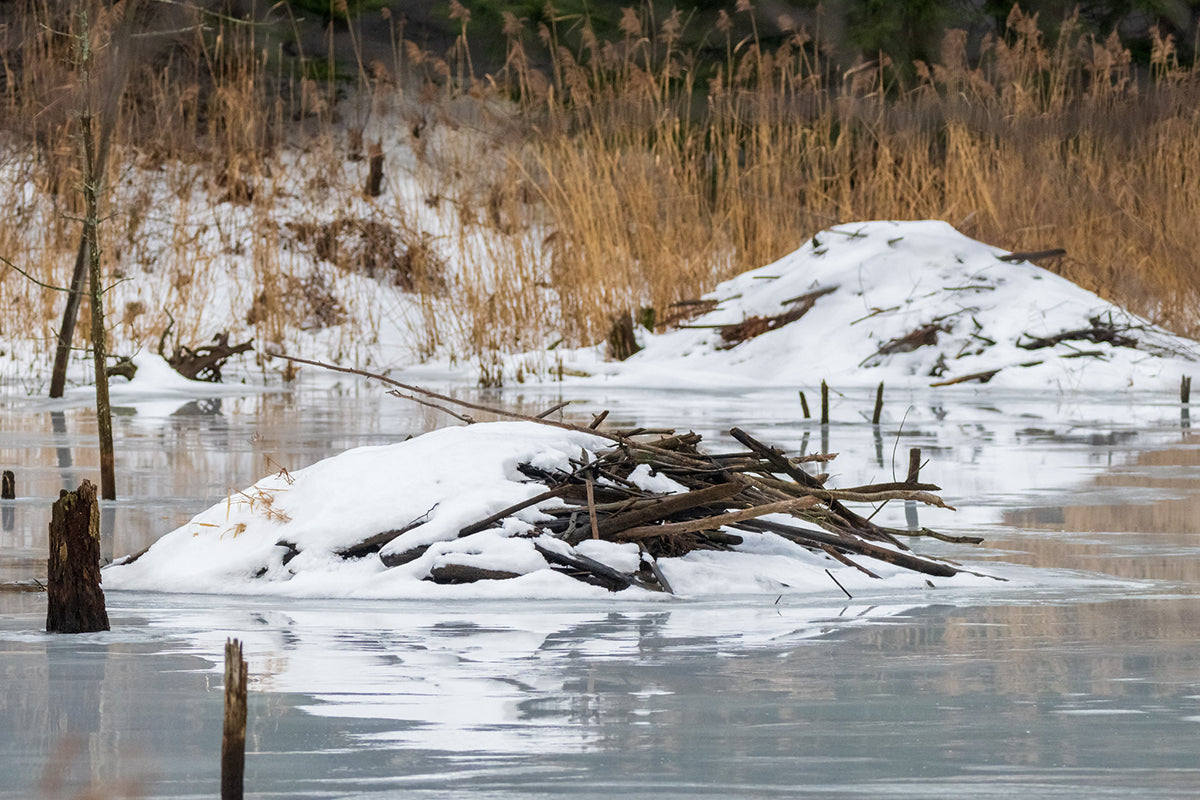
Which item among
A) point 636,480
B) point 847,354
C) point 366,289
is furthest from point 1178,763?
point 366,289

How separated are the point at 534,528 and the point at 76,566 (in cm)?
111

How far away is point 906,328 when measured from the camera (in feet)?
41.4

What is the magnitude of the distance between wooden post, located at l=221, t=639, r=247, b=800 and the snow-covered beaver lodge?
5.91 ft

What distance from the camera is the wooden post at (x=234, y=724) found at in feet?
7.16

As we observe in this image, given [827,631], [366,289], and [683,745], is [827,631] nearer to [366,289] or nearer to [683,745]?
[683,745]

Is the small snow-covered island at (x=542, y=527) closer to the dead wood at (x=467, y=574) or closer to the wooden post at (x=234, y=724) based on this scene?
the dead wood at (x=467, y=574)

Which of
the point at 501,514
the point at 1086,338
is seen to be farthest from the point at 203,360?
the point at 501,514

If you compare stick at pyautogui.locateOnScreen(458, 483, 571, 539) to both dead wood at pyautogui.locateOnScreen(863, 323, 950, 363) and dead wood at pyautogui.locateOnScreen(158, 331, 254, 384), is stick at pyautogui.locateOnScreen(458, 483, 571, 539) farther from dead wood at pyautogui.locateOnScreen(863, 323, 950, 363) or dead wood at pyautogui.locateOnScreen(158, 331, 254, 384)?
dead wood at pyautogui.locateOnScreen(863, 323, 950, 363)

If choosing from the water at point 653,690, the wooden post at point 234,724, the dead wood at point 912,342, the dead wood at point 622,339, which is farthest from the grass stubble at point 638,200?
the wooden post at point 234,724

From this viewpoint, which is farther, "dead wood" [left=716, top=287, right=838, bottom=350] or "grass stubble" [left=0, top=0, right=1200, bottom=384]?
"grass stubble" [left=0, top=0, right=1200, bottom=384]

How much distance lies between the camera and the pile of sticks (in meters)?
4.16

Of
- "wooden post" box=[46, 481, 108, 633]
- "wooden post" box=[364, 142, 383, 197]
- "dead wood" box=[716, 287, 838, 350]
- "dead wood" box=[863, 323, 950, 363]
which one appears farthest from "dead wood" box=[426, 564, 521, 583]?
"wooden post" box=[364, 142, 383, 197]

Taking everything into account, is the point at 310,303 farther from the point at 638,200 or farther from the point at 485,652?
the point at 485,652

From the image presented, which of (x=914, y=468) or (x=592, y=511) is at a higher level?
(x=914, y=468)
